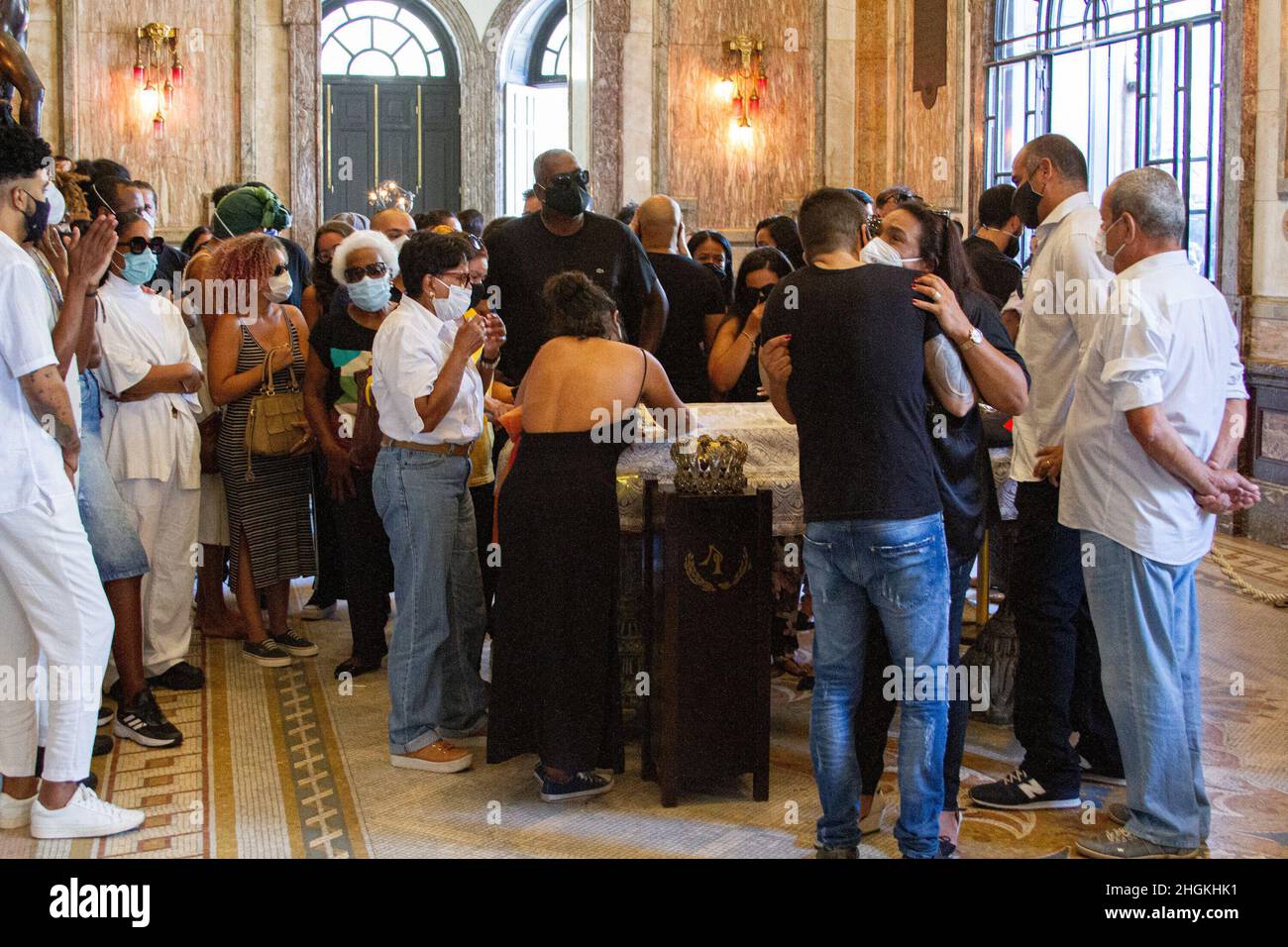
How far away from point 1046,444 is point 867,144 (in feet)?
29.7

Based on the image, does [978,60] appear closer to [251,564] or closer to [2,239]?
[251,564]

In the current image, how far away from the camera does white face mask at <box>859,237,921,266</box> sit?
384 cm

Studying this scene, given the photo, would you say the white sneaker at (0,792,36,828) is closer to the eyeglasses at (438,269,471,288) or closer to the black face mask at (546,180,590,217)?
the eyeglasses at (438,269,471,288)

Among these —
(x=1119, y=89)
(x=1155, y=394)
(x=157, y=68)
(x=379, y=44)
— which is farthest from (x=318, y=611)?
(x=379, y=44)

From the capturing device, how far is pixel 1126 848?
4000 millimetres

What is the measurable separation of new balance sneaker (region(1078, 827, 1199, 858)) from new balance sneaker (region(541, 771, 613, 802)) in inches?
57.9

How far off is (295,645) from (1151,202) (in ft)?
13.2

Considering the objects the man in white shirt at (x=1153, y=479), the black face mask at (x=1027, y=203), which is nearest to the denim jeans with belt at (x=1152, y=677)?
the man in white shirt at (x=1153, y=479)

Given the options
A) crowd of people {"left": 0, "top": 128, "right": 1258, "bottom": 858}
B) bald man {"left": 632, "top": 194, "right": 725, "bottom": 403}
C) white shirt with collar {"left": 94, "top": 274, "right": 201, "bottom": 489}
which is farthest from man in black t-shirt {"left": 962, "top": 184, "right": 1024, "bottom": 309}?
white shirt with collar {"left": 94, "top": 274, "right": 201, "bottom": 489}

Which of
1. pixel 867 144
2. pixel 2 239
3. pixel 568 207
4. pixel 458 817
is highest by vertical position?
pixel 867 144

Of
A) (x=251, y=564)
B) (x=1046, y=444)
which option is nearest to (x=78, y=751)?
(x=251, y=564)

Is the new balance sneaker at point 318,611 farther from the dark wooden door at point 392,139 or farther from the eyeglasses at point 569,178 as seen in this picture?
the dark wooden door at point 392,139

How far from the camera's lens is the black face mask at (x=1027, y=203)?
4.67m

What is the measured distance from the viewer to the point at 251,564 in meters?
6.10
